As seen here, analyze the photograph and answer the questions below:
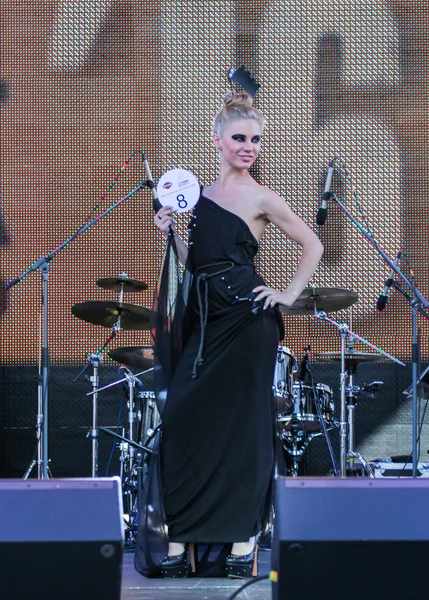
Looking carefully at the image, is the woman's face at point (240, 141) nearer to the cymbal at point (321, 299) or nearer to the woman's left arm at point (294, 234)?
the woman's left arm at point (294, 234)

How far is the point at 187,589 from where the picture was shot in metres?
3.13

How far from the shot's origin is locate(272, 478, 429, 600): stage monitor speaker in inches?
76.9

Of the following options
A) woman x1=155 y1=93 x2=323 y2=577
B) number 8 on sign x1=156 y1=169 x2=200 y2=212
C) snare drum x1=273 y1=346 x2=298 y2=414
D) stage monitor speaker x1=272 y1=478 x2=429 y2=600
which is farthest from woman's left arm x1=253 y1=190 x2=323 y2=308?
snare drum x1=273 y1=346 x2=298 y2=414

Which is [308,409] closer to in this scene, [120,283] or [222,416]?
[120,283]

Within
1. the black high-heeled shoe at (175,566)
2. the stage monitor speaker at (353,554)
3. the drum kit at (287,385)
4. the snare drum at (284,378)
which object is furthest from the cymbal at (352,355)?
the stage monitor speaker at (353,554)

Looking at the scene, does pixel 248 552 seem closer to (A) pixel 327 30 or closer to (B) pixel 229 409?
(B) pixel 229 409

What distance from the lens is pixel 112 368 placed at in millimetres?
7219

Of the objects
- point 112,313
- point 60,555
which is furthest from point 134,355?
point 60,555

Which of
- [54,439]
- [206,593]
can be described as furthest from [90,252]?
[206,593]

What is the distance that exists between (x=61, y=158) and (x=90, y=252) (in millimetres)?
794

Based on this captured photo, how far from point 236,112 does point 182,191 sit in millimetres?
388

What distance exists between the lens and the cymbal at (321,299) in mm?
6066

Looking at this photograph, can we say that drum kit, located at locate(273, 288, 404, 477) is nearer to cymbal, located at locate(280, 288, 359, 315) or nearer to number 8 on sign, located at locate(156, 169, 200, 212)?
cymbal, located at locate(280, 288, 359, 315)

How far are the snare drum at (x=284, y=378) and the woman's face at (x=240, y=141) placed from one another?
2.33m
